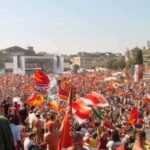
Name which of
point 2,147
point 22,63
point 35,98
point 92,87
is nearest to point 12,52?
point 22,63

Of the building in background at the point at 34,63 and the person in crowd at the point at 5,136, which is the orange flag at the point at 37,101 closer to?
the person in crowd at the point at 5,136

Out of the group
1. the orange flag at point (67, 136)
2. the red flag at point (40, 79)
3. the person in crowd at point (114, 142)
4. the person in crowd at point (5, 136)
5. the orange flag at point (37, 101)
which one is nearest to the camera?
the person in crowd at point (5, 136)

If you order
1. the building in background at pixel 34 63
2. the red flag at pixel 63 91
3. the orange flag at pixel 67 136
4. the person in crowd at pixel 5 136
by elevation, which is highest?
the person in crowd at pixel 5 136

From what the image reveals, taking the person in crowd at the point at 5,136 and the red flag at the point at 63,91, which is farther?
the red flag at the point at 63,91

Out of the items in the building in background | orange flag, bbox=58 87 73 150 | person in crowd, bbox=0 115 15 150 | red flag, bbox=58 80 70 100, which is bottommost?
the building in background

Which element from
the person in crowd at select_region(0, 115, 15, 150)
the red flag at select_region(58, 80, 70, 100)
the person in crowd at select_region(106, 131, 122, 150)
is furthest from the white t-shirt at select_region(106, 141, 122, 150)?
the red flag at select_region(58, 80, 70, 100)

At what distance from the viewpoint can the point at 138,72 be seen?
40.9 meters

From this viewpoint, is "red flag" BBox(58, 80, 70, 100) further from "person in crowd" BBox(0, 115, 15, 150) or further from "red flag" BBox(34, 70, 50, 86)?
"person in crowd" BBox(0, 115, 15, 150)

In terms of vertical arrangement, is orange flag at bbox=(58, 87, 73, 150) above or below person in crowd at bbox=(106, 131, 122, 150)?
above

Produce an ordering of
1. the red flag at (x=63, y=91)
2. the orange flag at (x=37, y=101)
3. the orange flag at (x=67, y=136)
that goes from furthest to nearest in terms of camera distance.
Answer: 1. the orange flag at (x=37, y=101)
2. the red flag at (x=63, y=91)
3. the orange flag at (x=67, y=136)

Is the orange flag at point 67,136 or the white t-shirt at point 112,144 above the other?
the orange flag at point 67,136

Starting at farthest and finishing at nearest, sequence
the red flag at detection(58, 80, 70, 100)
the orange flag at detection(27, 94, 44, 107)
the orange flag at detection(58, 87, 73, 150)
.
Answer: the orange flag at detection(27, 94, 44, 107)
the red flag at detection(58, 80, 70, 100)
the orange flag at detection(58, 87, 73, 150)

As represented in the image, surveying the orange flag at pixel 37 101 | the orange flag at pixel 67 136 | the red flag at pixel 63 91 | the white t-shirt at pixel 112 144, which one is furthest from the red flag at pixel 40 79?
the orange flag at pixel 67 136

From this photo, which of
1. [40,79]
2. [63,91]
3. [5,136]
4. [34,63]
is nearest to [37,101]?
[40,79]
